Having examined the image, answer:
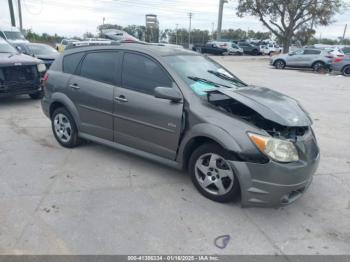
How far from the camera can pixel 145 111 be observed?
4.10 meters

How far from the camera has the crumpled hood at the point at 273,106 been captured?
3398mm

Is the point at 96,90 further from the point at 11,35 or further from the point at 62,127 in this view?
the point at 11,35

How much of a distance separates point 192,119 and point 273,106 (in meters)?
0.90

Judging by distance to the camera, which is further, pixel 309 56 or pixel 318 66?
pixel 309 56

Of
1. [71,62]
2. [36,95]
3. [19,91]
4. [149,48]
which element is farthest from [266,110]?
[36,95]

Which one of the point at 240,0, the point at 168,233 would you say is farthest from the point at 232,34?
the point at 168,233

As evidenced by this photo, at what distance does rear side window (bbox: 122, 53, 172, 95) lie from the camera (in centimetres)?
407

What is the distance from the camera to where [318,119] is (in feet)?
26.2

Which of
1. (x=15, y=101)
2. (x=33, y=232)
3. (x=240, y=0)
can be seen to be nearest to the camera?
(x=33, y=232)

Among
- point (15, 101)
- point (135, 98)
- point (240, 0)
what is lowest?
point (15, 101)

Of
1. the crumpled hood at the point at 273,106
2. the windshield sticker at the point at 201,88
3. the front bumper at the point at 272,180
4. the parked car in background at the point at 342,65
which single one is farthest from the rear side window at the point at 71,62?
the parked car in background at the point at 342,65

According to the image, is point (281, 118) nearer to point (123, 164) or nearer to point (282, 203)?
point (282, 203)

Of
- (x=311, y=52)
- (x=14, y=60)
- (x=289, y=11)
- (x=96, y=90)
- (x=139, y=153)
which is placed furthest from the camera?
(x=289, y=11)

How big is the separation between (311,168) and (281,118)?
0.63 metres
